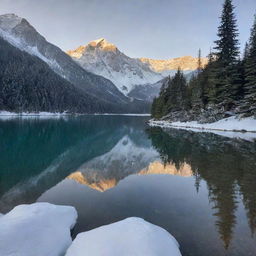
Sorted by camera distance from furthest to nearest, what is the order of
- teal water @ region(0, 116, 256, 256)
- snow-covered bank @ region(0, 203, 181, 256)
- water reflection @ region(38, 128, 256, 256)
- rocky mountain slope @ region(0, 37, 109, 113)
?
rocky mountain slope @ region(0, 37, 109, 113), teal water @ region(0, 116, 256, 256), water reflection @ region(38, 128, 256, 256), snow-covered bank @ region(0, 203, 181, 256)

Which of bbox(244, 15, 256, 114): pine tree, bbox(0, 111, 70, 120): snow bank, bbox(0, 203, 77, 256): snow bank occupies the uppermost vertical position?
bbox(244, 15, 256, 114): pine tree

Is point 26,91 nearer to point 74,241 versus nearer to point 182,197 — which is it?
point 182,197

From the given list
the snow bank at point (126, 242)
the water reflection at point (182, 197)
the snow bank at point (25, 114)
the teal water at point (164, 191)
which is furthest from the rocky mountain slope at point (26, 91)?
the snow bank at point (126, 242)

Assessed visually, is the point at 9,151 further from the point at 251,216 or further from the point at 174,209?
the point at 251,216

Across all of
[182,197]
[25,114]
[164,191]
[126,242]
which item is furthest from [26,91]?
[126,242]

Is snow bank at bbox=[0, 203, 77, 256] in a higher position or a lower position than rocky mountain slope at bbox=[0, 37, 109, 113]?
lower

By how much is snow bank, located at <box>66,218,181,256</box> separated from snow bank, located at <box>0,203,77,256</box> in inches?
24.7

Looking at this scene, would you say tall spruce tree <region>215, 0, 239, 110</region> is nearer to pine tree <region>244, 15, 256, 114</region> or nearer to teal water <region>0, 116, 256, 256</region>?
pine tree <region>244, 15, 256, 114</region>

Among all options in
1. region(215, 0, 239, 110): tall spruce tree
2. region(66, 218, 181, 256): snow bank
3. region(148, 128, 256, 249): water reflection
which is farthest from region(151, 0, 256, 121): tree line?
region(66, 218, 181, 256): snow bank

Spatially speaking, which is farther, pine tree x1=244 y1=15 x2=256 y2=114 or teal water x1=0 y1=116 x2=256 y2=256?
pine tree x1=244 y1=15 x2=256 y2=114

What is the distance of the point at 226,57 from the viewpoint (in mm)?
52156

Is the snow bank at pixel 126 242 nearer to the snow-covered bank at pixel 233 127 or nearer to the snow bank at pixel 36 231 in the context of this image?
the snow bank at pixel 36 231

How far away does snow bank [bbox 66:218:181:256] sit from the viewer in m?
6.01

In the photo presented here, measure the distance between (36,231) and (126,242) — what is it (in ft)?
9.65
